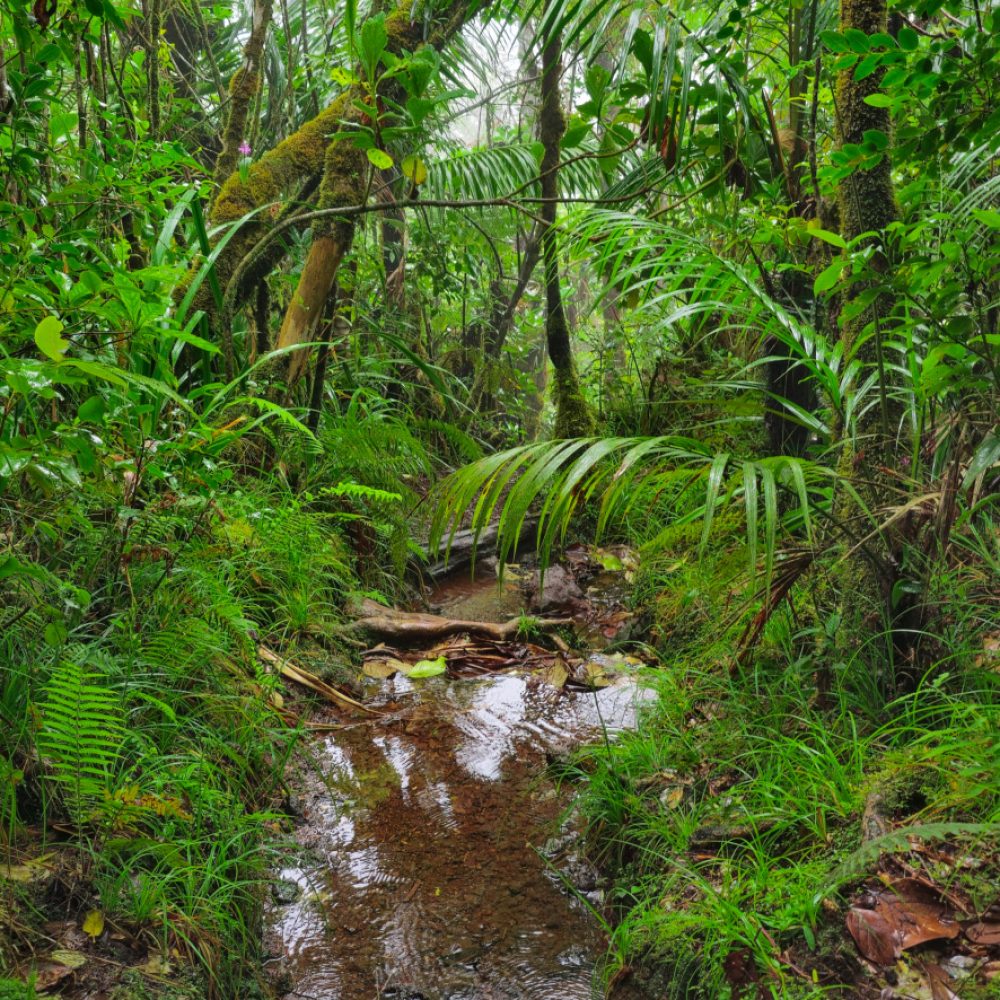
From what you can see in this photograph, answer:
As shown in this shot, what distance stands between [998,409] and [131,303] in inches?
73.2

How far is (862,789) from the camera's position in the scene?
61.6 inches

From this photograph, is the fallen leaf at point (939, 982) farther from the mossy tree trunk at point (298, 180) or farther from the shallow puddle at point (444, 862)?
the mossy tree trunk at point (298, 180)

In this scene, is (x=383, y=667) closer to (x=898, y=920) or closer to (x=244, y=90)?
(x=898, y=920)

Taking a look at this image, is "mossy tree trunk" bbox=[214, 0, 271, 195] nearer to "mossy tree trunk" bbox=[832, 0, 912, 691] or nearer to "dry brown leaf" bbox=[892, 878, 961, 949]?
"mossy tree trunk" bbox=[832, 0, 912, 691]

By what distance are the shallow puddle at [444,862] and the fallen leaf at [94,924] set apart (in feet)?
1.37

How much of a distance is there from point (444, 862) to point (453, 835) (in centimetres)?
12

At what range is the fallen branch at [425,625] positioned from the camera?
3314mm

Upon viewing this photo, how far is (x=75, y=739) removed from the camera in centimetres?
149

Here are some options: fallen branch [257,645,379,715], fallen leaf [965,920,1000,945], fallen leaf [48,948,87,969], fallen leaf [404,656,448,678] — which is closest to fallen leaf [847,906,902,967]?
fallen leaf [965,920,1000,945]

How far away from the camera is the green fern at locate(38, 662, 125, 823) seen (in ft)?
4.85

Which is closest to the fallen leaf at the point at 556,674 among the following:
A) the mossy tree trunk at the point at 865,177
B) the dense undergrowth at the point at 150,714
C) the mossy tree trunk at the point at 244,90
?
the dense undergrowth at the point at 150,714

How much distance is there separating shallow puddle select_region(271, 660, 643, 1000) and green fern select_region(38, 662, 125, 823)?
1.75 feet

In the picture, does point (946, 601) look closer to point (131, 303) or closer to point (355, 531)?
point (131, 303)

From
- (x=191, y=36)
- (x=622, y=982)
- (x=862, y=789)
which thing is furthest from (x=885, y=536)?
(x=191, y=36)
